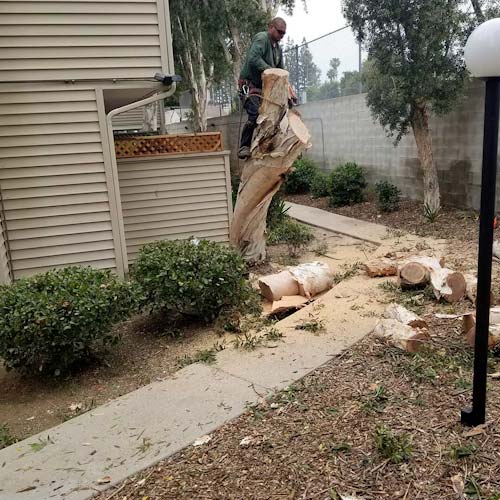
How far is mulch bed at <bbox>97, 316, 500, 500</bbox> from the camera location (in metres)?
2.16

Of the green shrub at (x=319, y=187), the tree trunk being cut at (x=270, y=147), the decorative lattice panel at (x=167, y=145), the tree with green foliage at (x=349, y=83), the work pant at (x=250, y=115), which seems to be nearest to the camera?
the tree trunk being cut at (x=270, y=147)

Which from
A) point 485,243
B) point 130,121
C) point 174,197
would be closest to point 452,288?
point 485,243

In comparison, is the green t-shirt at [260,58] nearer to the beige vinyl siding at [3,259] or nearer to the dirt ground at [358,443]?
the beige vinyl siding at [3,259]

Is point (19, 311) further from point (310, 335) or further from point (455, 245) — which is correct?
point (455, 245)

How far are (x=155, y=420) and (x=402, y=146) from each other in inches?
332

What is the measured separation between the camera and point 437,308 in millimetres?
4262

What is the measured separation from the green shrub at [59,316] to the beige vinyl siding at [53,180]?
1.60m

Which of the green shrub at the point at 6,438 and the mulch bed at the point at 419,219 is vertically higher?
the mulch bed at the point at 419,219

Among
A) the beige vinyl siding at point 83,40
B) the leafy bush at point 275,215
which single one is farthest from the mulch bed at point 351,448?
the leafy bush at point 275,215

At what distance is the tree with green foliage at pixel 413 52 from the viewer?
23.7 ft

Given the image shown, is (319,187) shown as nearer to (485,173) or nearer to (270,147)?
(270,147)

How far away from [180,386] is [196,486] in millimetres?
1093

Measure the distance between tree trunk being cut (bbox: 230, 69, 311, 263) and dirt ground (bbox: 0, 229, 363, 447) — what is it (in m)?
2.03

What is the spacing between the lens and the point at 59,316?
138 inches
